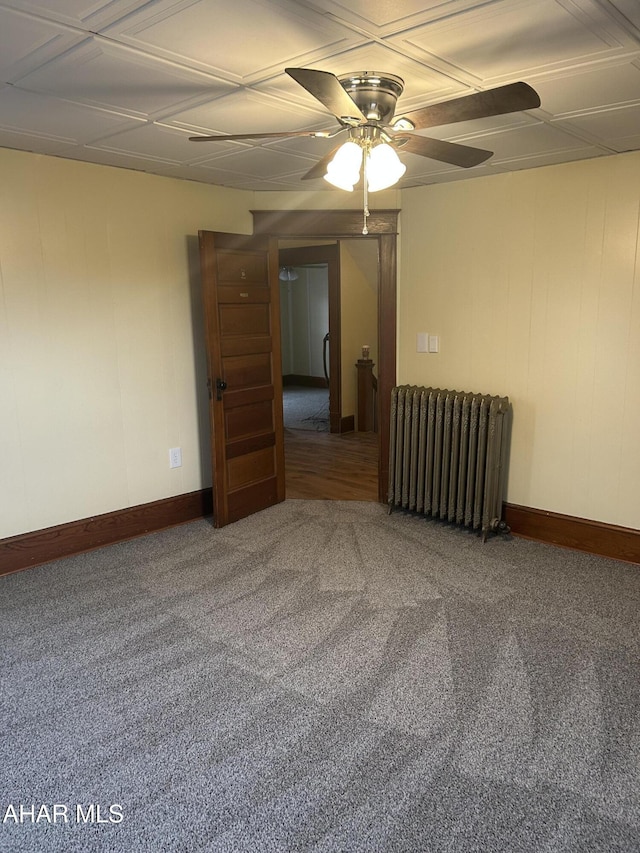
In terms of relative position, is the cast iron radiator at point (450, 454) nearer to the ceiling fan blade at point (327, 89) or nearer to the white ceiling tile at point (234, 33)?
the ceiling fan blade at point (327, 89)

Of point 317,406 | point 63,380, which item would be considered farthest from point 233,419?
point 317,406

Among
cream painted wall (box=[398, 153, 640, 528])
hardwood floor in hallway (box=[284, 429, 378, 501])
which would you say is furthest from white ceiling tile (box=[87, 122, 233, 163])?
hardwood floor in hallway (box=[284, 429, 378, 501])

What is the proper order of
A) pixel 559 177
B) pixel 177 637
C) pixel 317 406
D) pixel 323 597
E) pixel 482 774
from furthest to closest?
pixel 317 406 < pixel 559 177 < pixel 323 597 < pixel 177 637 < pixel 482 774

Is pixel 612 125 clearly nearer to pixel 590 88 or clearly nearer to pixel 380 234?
pixel 590 88

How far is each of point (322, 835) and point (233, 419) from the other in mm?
2754

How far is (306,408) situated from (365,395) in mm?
1818

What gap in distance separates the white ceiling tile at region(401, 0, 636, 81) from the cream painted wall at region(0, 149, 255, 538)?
2.30 m

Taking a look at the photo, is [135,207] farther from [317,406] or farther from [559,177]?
[317,406]

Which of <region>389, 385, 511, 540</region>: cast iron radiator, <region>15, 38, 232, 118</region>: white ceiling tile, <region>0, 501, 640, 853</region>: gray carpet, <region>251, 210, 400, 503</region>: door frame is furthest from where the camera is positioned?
<region>251, 210, 400, 503</region>: door frame

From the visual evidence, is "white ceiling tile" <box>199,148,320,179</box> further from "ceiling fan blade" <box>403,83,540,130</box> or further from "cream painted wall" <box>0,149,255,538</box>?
"ceiling fan blade" <box>403,83,540,130</box>

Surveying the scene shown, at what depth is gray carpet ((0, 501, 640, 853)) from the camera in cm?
179

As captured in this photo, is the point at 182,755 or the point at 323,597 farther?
Answer: the point at 323,597

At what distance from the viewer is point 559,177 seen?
11.4 ft

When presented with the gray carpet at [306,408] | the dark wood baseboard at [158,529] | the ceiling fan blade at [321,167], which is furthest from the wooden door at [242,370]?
the gray carpet at [306,408]
